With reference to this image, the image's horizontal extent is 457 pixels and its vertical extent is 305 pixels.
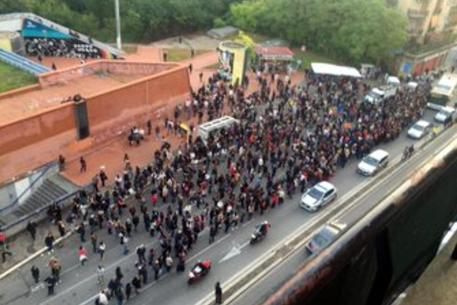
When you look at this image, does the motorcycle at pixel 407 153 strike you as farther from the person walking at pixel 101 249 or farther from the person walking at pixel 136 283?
the person walking at pixel 101 249

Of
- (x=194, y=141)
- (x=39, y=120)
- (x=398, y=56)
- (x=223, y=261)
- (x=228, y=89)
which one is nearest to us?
(x=223, y=261)

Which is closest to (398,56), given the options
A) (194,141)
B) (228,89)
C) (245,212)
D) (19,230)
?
(228,89)

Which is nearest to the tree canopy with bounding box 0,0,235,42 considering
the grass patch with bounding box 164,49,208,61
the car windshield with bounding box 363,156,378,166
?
the grass patch with bounding box 164,49,208,61

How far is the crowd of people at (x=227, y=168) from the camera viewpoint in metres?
18.6

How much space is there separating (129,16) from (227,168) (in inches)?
984

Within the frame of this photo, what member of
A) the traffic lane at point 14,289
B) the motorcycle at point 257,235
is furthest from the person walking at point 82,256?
the motorcycle at point 257,235

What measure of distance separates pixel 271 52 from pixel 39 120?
869 inches

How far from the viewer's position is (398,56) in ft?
141

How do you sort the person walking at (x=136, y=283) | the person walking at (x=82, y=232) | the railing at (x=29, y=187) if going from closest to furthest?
1. the person walking at (x=136, y=283)
2. the person walking at (x=82, y=232)
3. the railing at (x=29, y=187)

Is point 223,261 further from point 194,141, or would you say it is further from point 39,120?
point 39,120

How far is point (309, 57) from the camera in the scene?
43.6m

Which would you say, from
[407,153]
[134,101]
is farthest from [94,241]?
[407,153]

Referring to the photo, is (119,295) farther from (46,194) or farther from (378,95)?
(378,95)

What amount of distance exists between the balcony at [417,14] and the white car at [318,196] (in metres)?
29.0
